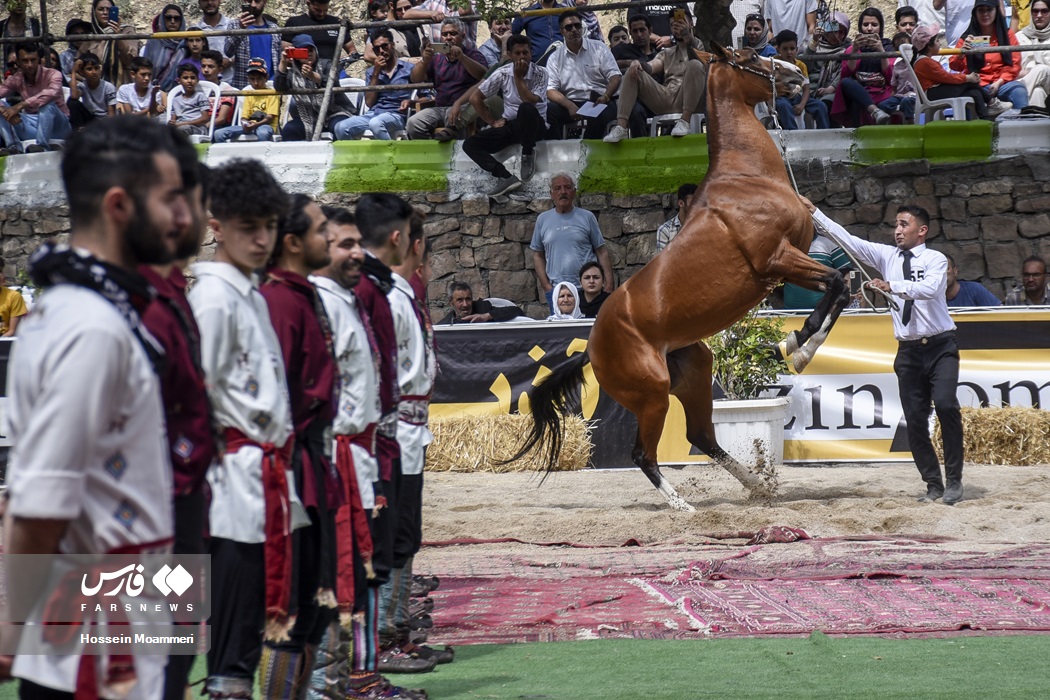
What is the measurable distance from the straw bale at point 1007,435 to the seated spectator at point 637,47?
555 centimetres

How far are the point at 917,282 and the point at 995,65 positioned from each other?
6107mm

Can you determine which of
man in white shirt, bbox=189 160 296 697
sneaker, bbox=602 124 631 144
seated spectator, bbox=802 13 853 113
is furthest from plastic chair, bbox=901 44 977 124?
man in white shirt, bbox=189 160 296 697

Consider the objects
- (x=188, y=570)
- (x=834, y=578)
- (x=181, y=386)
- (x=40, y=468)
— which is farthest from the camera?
(x=834, y=578)

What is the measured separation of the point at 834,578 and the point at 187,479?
14.2ft

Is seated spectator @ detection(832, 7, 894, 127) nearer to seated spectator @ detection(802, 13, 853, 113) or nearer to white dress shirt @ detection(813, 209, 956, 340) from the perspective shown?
seated spectator @ detection(802, 13, 853, 113)

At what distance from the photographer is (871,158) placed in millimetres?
12953

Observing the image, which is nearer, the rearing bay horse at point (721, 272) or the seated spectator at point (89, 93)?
the rearing bay horse at point (721, 272)

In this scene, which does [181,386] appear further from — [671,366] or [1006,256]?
[1006,256]

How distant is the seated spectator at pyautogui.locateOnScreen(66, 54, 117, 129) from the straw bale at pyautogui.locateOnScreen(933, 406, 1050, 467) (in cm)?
1026

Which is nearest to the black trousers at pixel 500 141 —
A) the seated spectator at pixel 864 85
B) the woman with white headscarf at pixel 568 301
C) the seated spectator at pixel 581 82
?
the seated spectator at pixel 581 82

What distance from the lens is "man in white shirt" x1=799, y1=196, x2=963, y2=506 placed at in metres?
8.59

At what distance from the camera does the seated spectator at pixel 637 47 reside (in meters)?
13.6

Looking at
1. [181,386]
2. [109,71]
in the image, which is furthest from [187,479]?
[109,71]

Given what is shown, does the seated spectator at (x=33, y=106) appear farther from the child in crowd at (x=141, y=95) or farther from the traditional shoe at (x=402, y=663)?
the traditional shoe at (x=402, y=663)
